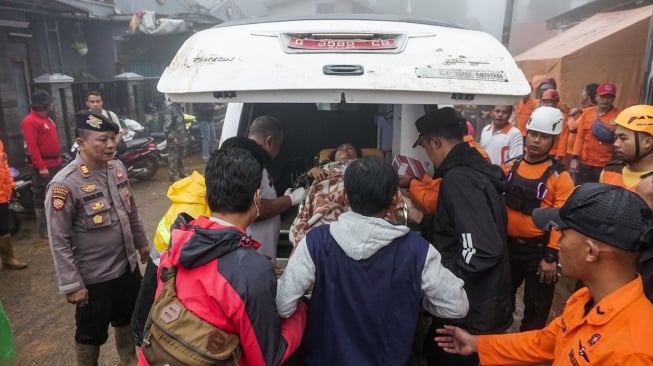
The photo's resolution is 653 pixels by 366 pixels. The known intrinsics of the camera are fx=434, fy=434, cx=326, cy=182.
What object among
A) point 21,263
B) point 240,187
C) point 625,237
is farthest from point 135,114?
point 625,237

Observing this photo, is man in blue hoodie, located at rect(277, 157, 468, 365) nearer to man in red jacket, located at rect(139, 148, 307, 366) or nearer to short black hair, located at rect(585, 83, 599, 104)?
man in red jacket, located at rect(139, 148, 307, 366)

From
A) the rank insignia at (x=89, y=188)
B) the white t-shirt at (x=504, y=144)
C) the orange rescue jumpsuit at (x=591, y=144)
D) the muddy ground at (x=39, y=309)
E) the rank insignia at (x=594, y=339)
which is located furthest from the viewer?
the orange rescue jumpsuit at (x=591, y=144)

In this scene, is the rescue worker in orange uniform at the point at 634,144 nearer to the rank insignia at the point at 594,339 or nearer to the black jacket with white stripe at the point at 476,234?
the black jacket with white stripe at the point at 476,234

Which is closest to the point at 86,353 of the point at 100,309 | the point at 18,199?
the point at 100,309

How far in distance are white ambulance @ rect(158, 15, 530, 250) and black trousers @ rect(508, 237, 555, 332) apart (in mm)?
1523

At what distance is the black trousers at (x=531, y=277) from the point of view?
10.4ft

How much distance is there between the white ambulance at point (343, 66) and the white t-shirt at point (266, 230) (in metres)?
0.77

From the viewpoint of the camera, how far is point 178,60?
7.62 ft

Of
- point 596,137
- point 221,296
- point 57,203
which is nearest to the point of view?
point 221,296

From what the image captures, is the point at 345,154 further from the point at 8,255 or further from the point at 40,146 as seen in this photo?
the point at 40,146

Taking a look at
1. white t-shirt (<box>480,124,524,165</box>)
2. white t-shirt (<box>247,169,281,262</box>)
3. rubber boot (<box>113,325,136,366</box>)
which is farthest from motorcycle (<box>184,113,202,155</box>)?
white t-shirt (<box>247,169,281,262</box>)

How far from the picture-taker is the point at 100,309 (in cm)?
299

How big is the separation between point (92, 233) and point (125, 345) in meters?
1.00

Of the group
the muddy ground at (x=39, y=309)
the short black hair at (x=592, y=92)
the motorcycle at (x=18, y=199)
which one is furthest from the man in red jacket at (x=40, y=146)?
the short black hair at (x=592, y=92)
